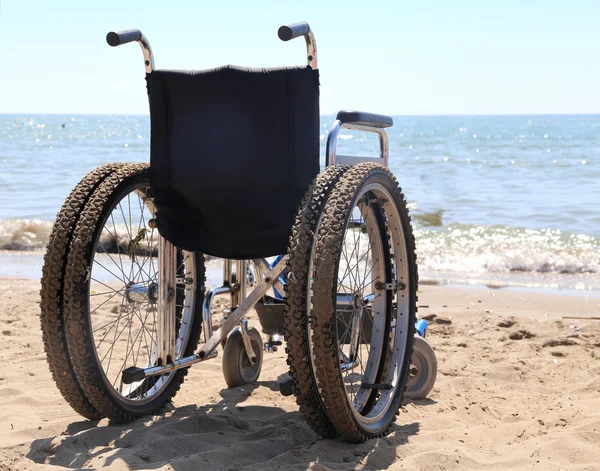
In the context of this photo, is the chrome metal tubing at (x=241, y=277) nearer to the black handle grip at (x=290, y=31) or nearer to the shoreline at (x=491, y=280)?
the black handle grip at (x=290, y=31)

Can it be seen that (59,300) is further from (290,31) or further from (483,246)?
(483,246)

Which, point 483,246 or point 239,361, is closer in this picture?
point 239,361

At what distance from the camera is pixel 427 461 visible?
3.01m

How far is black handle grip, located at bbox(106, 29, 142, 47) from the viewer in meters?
3.08

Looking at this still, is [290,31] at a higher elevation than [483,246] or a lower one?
higher

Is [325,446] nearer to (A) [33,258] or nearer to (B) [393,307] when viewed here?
(B) [393,307]

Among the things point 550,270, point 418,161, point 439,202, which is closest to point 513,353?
point 550,270

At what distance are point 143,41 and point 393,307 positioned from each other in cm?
154

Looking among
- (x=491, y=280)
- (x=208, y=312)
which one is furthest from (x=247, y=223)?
(x=491, y=280)

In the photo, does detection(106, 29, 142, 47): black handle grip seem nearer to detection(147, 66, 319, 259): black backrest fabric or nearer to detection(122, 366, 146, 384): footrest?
detection(147, 66, 319, 259): black backrest fabric

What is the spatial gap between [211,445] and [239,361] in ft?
3.14

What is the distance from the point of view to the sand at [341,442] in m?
2.99

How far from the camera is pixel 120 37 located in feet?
10.1

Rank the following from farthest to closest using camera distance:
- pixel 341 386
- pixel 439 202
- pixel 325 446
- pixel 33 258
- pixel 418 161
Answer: pixel 418 161 < pixel 439 202 < pixel 33 258 < pixel 325 446 < pixel 341 386
